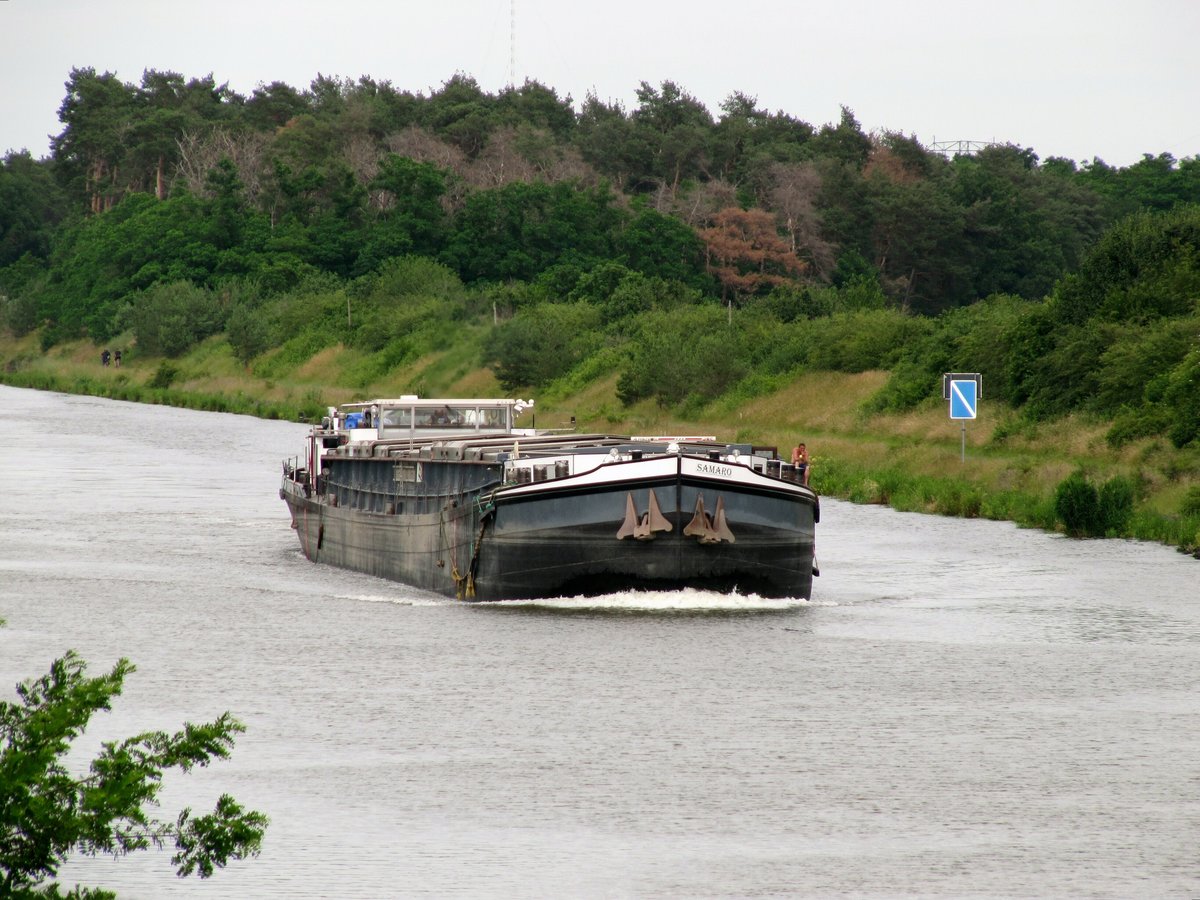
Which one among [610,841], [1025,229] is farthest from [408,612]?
[1025,229]

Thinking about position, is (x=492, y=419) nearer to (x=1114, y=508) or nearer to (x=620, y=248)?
(x=1114, y=508)

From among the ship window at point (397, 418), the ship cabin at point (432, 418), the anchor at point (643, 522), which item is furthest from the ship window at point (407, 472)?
the anchor at point (643, 522)

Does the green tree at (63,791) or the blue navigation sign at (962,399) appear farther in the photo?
the blue navigation sign at (962,399)

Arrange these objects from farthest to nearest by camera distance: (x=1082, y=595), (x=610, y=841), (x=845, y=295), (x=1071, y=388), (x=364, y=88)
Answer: (x=364, y=88) → (x=845, y=295) → (x=1071, y=388) → (x=1082, y=595) → (x=610, y=841)

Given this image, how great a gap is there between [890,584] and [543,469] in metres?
7.48

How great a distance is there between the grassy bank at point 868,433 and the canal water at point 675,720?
172 inches

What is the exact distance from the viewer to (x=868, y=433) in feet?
179

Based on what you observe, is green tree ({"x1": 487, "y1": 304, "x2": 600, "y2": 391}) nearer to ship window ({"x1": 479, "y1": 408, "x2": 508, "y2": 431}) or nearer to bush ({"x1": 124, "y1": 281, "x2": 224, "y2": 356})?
bush ({"x1": 124, "y1": 281, "x2": 224, "y2": 356})

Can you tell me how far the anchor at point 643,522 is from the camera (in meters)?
26.4

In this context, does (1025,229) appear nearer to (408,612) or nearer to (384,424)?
(384,424)

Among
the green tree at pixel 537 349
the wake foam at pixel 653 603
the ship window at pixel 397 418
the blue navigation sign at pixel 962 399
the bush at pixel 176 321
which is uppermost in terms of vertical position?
the bush at pixel 176 321

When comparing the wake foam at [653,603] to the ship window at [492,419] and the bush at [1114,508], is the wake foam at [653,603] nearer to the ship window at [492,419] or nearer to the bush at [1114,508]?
the ship window at [492,419]

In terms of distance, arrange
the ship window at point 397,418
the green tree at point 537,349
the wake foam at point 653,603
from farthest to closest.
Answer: the green tree at point 537,349 < the ship window at point 397,418 < the wake foam at point 653,603

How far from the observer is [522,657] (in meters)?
24.1
